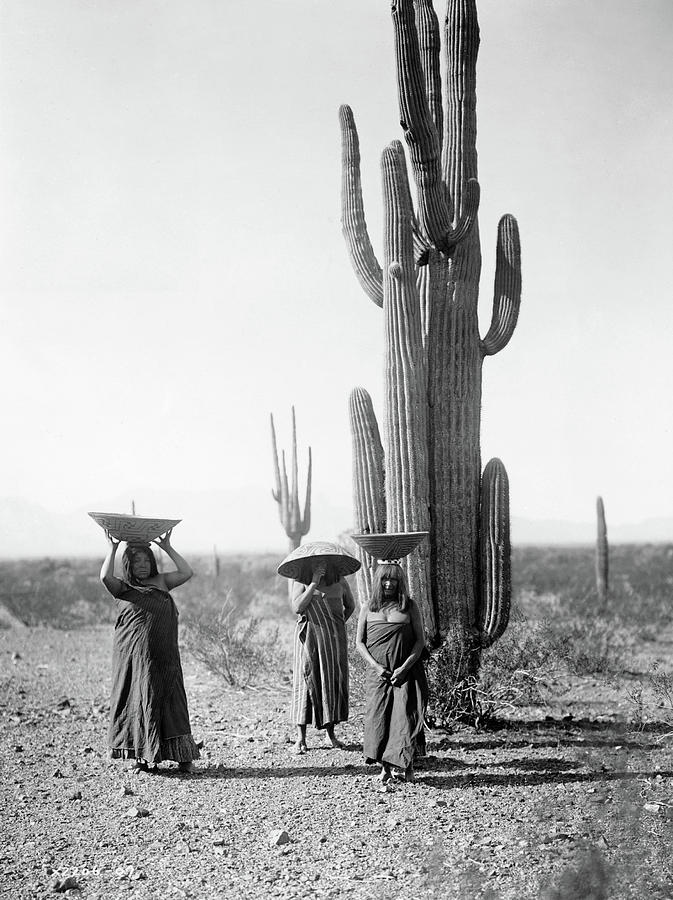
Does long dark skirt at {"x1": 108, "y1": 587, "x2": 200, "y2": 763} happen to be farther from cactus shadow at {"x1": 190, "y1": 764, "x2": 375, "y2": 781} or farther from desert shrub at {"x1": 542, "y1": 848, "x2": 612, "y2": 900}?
desert shrub at {"x1": 542, "y1": 848, "x2": 612, "y2": 900}

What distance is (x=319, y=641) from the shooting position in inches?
308

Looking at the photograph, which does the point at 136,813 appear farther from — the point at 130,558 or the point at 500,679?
the point at 500,679

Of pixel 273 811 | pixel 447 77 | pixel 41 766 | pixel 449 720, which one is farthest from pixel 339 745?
pixel 447 77

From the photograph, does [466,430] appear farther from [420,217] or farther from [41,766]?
[41,766]

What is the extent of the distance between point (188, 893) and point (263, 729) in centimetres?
447

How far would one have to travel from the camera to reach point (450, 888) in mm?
4512

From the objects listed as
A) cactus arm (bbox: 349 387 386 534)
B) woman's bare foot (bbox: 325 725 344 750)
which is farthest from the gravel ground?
cactus arm (bbox: 349 387 386 534)

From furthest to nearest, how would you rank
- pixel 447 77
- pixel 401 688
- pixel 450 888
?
pixel 447 77
pixel 401 688
pixel 450 888

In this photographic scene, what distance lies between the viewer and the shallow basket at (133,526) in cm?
687

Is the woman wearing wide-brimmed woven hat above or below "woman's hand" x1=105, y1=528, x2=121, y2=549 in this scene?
below

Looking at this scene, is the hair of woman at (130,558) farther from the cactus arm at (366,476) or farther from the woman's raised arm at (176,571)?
the cactus arm at (366,476)

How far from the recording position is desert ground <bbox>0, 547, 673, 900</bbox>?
469 centimetres

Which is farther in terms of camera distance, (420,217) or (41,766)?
(420,217)

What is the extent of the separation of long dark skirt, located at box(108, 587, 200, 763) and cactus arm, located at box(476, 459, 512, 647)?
10.5 ft
